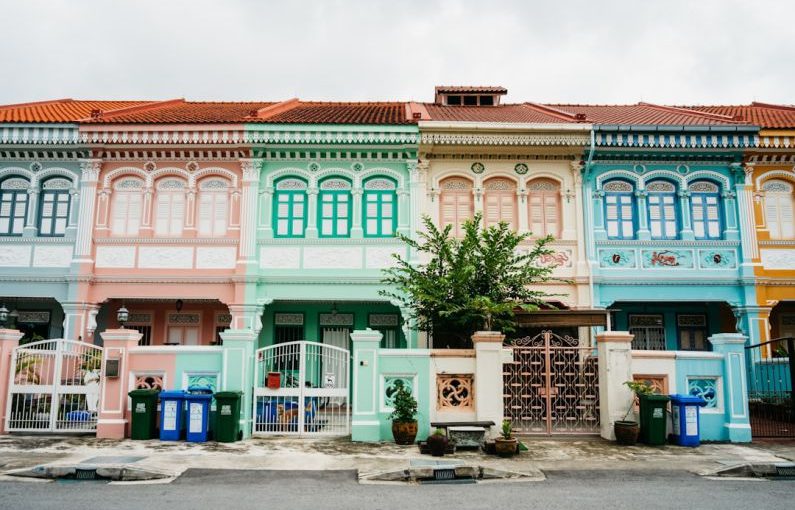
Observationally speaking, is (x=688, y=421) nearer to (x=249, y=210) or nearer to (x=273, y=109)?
(x=249, y=210)

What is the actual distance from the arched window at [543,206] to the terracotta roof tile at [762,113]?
5846 mm

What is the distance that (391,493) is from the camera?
7.99 m

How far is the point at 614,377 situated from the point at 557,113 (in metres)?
9.71

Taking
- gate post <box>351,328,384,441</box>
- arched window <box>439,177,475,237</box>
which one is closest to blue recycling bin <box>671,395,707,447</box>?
gate post <box>351,328,384,441</box>

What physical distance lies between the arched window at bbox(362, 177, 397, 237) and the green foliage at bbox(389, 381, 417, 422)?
6363 mm

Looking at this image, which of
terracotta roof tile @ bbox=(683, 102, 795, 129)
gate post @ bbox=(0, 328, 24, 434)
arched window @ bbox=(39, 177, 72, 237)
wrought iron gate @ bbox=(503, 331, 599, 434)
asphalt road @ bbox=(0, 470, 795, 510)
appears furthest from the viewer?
terracotta roof tile @ bbox=(683, 102, 795, 129)

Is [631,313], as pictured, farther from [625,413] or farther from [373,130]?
[373,130]

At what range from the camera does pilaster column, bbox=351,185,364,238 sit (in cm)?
1694

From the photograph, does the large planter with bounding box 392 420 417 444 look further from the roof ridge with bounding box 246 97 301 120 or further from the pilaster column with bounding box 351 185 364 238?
the roof ridge with bounding box 246 97 301 120

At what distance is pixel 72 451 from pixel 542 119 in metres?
14.1

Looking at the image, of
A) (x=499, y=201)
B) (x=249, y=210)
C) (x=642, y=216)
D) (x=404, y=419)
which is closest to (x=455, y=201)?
(x=499, y=201)

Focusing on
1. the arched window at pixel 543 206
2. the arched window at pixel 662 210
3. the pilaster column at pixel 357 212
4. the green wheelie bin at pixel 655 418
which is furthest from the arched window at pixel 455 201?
the green wheelie bin at pixel 655 418

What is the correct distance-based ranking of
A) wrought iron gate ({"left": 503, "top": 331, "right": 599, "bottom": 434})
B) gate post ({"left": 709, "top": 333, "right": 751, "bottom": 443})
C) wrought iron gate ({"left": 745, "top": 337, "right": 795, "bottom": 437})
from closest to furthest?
1. gate post ({"left": 709, "top": 333, "right": 751, "bottom": 443})
2. wrought iron gate ({"left": 503, "top": 331, "right": 599, "bottom": 434})
3. wrought iron gate ({"left": 745, "top": 337, "right": 795, "bottom": 437})

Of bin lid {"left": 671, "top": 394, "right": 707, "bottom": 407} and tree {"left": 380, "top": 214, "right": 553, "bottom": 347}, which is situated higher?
tree {"left": 380, "top": 214, "right": 553, "bottom": 347}
